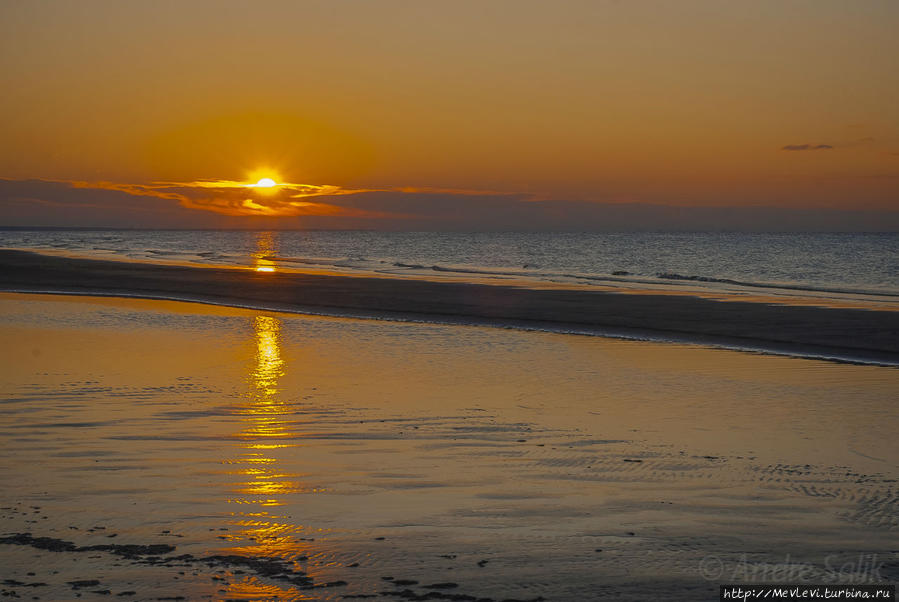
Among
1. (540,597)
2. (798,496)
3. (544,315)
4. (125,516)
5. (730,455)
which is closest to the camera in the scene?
(540,597)

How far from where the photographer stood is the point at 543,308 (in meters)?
27.7

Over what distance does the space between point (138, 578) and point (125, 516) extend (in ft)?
4.32

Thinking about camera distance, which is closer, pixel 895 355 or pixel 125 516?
pixel 125 516

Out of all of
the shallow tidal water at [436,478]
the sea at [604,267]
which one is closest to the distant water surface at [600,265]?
the sea at [604,267]

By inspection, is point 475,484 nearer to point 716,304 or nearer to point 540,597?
point 540,597

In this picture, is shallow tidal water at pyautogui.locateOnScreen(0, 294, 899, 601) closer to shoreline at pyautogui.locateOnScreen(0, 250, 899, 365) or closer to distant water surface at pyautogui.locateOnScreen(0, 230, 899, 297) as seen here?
shoreline at pyautogui.locateOnScreen(0, 250, 899, 365)

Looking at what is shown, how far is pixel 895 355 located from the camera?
1773 cm

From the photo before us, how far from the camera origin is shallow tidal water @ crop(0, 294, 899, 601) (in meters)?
5.52

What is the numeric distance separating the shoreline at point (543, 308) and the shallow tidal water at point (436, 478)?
5.16 meters

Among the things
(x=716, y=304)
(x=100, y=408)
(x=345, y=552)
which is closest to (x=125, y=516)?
(x=345, y=552)

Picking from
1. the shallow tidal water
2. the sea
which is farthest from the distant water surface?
the shallow tidal water

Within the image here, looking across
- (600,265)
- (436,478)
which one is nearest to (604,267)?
(600,265)

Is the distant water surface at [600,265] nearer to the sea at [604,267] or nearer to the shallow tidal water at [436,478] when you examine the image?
the sea at [604,267]

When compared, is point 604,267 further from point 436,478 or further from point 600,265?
point 436,478
